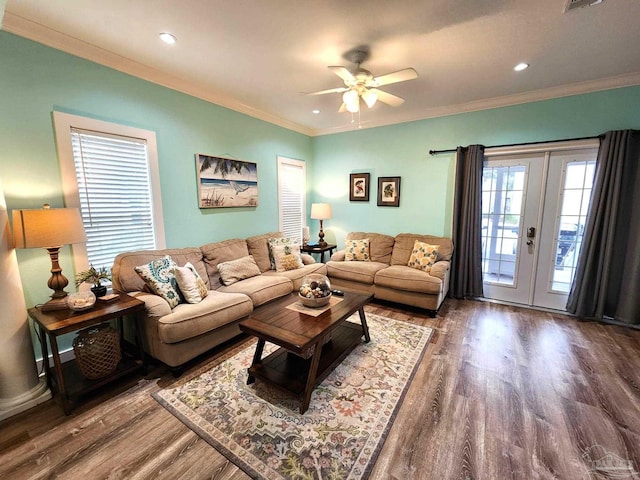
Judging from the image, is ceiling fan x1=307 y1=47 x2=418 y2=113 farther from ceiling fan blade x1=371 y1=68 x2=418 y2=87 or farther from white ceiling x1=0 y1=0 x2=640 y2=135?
white ceiling x1=0 y1=0 x2=640 y2=135

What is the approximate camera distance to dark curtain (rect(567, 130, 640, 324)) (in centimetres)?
294

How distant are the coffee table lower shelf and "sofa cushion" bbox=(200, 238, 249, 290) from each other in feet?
4.43

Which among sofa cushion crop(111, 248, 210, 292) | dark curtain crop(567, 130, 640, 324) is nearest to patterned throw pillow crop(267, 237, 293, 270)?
sofa cushion crop(111, 248, 210, 292)

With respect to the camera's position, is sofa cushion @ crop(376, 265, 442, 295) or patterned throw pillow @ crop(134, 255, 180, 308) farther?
sofa cushion @ crop(376, 265, 442, 295)

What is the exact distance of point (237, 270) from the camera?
3307 millimetres

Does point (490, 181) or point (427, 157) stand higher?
point (427, 157)

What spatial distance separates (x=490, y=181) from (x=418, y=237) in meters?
1.24

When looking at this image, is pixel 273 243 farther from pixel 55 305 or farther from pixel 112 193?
pixel 55 305

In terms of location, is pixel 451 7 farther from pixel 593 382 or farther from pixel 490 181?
pixel 593 382

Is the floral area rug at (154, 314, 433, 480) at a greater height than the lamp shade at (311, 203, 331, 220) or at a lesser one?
lesser

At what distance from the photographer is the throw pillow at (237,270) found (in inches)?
126

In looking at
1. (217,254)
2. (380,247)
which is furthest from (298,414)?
(380,247)

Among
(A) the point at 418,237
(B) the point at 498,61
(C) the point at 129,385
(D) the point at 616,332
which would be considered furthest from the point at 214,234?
(D) the point at 616,332

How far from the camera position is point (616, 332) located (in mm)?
2982
